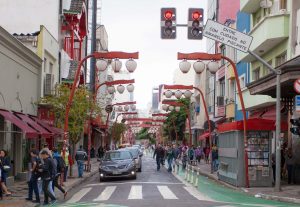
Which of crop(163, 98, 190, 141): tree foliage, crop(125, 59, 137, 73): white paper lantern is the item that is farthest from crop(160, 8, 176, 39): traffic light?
crop(163, 98, 190, 141): tree foliage

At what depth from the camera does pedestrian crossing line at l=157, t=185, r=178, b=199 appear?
68.2ft

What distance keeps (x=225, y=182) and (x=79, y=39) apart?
83.5 ft

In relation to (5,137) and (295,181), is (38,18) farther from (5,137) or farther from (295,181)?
(295,181)

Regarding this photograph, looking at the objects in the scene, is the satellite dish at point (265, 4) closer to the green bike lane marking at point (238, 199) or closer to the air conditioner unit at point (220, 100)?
the green bike lane marking at point (238, 199)

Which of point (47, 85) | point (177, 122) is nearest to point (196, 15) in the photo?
point (47, 85)

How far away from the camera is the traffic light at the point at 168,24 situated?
17859 mm

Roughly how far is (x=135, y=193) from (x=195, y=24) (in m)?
7.43

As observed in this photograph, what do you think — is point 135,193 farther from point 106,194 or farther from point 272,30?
point 272,30

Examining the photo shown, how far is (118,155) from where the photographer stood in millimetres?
32719

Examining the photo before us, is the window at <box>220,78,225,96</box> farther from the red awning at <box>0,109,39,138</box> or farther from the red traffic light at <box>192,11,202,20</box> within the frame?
the red traffic light at <box>192,11,202,20</box>

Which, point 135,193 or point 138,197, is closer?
point 138,197

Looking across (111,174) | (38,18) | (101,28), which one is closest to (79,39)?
(38,18)

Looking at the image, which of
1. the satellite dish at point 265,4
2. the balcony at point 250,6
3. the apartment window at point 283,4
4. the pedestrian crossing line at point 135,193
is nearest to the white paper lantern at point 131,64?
the pedestrian crossing line at point 135,193

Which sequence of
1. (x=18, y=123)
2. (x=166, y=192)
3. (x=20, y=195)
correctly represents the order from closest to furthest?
1. (x=20, y=195)
2. (x=166, y=192)
3. (x=18, y=123)
